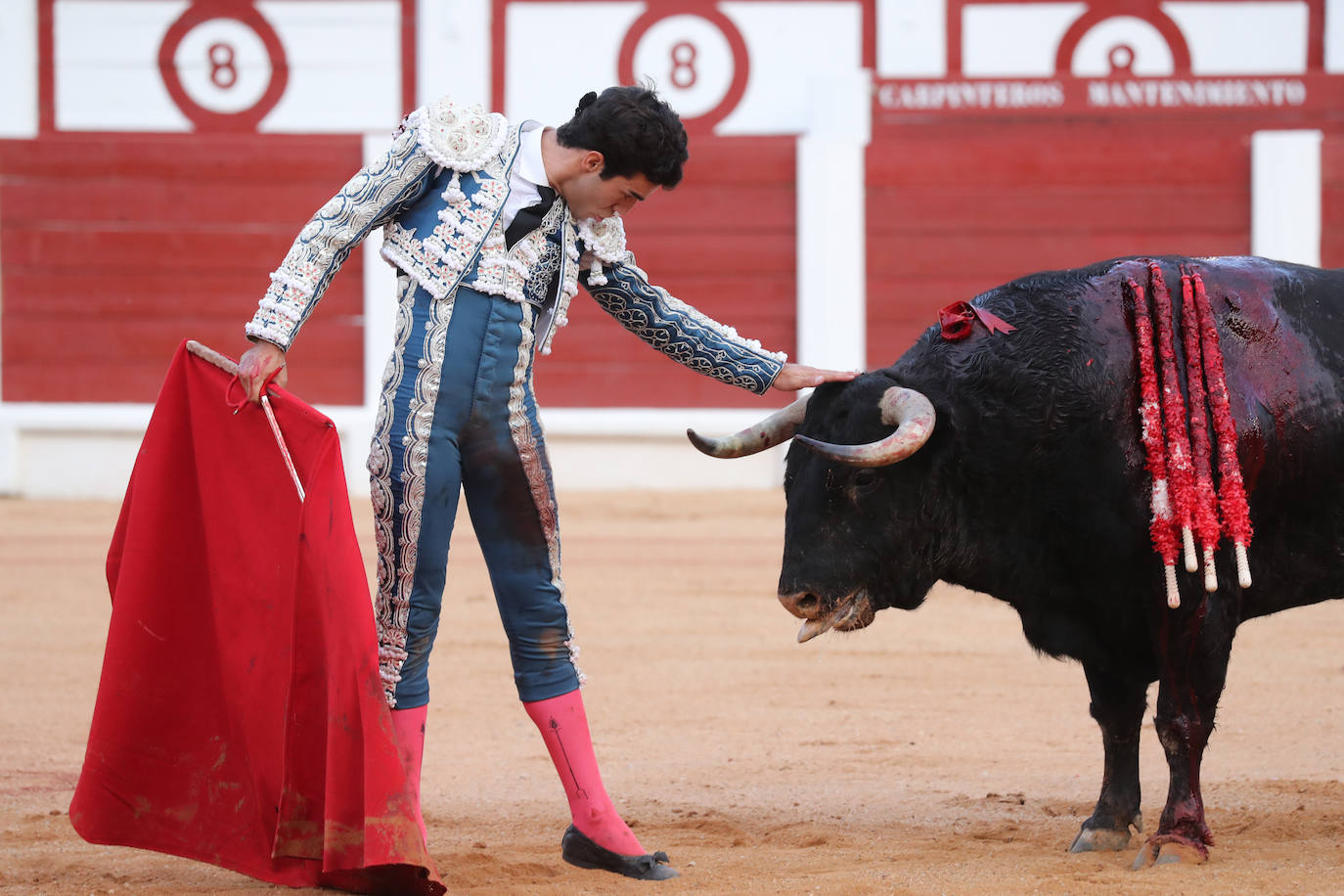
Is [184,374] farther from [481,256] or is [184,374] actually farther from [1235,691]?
[1235,691]

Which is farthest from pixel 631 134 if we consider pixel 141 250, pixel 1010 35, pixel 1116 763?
pixel 1010 35

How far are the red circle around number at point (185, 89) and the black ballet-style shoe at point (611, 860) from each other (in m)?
8.63

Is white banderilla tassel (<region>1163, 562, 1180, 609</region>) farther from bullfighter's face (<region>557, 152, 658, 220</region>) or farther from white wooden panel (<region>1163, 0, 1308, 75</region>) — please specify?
white wooden panel (<region>1163, 0, 1308, 75</region>)

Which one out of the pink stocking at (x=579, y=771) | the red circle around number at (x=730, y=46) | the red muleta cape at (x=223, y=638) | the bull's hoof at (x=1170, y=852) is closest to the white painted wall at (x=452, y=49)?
the red circle around number at (x=730, y=46)

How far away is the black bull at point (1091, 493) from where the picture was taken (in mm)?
2646

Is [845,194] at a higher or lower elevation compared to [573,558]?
higher

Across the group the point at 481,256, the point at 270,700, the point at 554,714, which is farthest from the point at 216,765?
the point at 481,256

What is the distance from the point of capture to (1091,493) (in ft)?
8.76

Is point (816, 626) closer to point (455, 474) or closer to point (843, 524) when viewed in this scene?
point (843, 524)

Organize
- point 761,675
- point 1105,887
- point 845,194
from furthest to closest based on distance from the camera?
1. point 845,194
2. point 761,675
3. point 1105,887

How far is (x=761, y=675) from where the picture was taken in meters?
4.64

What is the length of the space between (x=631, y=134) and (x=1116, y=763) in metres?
1.41

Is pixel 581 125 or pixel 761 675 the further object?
pixel 761 675

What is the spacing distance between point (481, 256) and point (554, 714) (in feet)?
2.47
